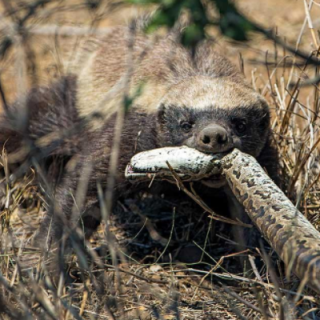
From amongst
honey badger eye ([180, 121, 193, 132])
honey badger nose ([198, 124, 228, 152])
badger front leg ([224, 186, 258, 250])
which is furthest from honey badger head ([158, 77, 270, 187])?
badger front leg ([224, 186, 258, 250])

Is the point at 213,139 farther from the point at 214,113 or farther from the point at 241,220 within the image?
the point at 241,220

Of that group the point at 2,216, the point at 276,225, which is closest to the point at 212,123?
the point at 276,225

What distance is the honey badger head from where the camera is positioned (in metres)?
3.89

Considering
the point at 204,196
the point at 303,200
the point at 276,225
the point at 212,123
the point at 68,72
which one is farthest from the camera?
the point at 68,72

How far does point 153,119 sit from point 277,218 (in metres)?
1.45

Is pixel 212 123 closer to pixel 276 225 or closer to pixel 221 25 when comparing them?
pixel 276 225

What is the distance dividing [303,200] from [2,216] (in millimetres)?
1749

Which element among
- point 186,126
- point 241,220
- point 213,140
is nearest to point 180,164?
point 213,140

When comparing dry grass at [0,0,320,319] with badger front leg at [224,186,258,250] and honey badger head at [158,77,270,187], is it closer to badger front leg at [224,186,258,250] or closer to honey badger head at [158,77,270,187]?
badger front leg at [224,186,258,250]

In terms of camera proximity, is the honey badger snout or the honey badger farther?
the honey badger

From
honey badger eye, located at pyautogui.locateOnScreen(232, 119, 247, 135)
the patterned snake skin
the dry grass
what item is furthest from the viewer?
honey badger eye, located at pyautogui.locateOnScreen(232, 119, 247, 135)

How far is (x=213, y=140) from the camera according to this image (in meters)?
3.55

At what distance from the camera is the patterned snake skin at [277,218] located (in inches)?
103

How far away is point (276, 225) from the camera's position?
2.93 meters
